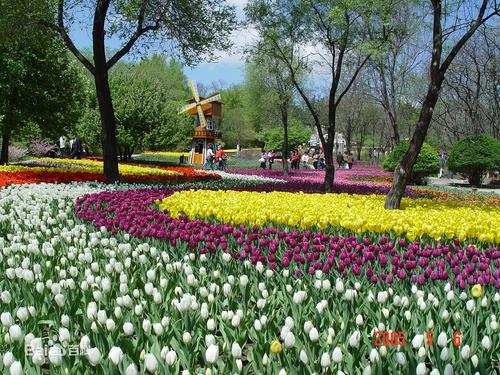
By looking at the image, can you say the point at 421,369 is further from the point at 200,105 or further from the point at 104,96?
the point at 200,105

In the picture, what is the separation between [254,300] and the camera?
4.29m

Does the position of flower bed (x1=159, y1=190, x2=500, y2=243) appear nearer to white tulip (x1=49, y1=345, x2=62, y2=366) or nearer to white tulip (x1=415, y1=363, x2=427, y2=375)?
white tulip (x1=415, y1=363, x2=427, y2=375)

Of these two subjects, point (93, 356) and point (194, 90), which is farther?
point (194, 90)

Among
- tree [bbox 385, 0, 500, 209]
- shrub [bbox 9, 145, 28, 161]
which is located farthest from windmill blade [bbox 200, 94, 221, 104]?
tree [bbox 385, 0, 500, 209]

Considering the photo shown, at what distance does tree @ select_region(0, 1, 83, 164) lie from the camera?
23.1 m

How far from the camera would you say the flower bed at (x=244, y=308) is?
3.03 m

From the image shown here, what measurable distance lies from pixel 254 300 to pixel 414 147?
20.5 feet

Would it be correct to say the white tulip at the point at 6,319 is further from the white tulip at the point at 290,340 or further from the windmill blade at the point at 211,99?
the windmill blade at the point at 211,99

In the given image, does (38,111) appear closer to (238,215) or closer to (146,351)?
(238,215)

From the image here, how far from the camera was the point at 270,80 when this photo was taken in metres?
30.3

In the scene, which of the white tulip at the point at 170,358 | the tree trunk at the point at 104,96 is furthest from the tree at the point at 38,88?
the white tulip at the point at 170,358

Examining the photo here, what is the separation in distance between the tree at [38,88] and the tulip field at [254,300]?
17689 mm

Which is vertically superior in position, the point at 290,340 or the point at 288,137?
the point at 288,137

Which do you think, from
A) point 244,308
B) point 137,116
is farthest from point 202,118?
point 244,308
